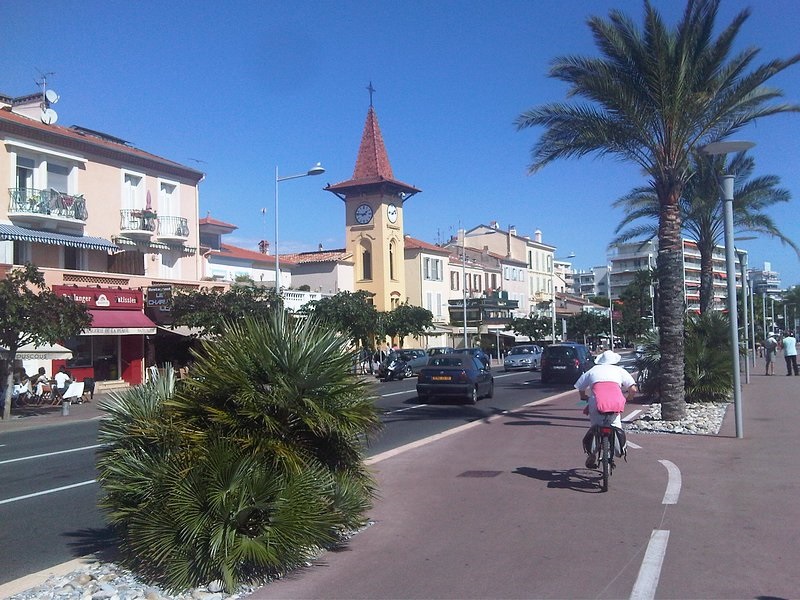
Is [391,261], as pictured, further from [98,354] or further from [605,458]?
[605,458]

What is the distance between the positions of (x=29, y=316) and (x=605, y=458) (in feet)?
62.3

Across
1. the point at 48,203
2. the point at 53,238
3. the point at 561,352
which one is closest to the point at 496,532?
the point at 561,352

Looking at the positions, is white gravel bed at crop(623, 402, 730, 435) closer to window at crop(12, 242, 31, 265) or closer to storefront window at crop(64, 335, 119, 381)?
storefront window at crop(64, 335, 119, 381)

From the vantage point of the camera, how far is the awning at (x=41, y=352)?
26148 mm

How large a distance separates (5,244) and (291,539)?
27897 mm

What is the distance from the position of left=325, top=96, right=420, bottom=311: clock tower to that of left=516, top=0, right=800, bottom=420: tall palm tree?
42.9 meters

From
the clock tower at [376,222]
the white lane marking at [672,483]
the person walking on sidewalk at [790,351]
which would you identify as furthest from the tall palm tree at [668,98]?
the clock tower at [376,222]

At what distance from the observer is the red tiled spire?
201 feet

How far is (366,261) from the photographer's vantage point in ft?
201

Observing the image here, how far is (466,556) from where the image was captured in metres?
6.61

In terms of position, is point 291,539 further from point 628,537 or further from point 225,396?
point 628,537

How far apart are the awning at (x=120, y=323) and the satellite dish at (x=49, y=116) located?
29.1ft

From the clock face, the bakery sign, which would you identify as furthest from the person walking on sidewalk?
the clock face

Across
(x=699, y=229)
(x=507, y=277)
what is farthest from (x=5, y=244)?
(x=507, y=277)
